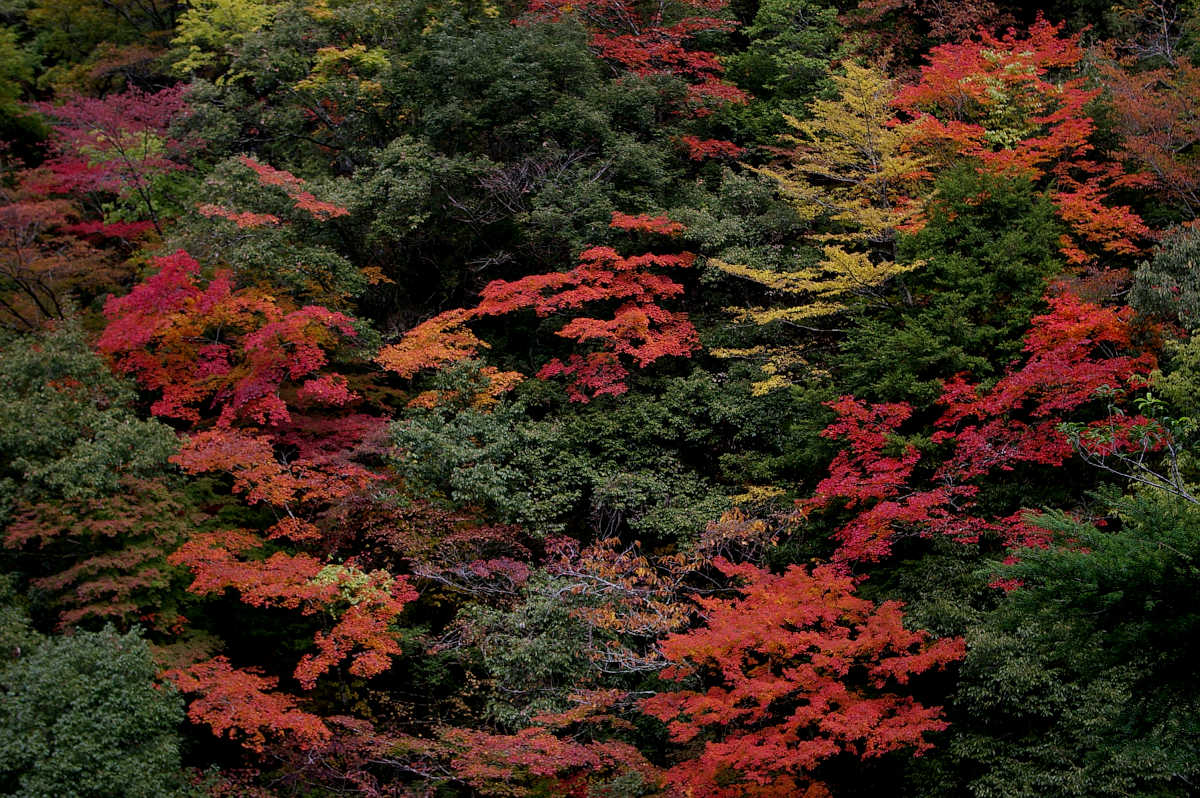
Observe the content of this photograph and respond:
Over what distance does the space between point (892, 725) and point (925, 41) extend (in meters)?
17.1

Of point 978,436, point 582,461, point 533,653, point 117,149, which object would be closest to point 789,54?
point 582,461

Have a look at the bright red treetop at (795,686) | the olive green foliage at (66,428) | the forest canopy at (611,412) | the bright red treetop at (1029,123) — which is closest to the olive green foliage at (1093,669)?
the forest canopy at (611,412)

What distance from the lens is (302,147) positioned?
68.8 ft

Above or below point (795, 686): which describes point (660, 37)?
above

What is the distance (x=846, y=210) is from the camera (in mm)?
16688

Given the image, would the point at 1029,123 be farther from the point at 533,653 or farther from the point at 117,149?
the point at 117,149

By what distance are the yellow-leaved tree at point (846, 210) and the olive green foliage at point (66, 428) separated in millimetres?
9642

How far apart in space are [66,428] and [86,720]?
13.9ft

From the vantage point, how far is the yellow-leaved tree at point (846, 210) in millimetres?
15695

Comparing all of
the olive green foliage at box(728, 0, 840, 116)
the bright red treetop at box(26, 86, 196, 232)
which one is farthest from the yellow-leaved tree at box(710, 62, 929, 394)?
the bright red treetop at box(26, 86, 196, 232)

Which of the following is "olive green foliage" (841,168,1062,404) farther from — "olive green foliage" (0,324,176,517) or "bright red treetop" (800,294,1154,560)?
"olive green foliage" (0,324,176,517)

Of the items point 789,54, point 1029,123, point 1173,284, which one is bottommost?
point 1173,284

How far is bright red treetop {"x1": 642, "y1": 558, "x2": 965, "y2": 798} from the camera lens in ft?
35.3

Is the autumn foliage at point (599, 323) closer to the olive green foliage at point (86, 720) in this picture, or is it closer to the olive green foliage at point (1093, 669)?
the olive green foliage at point (86, 720)
